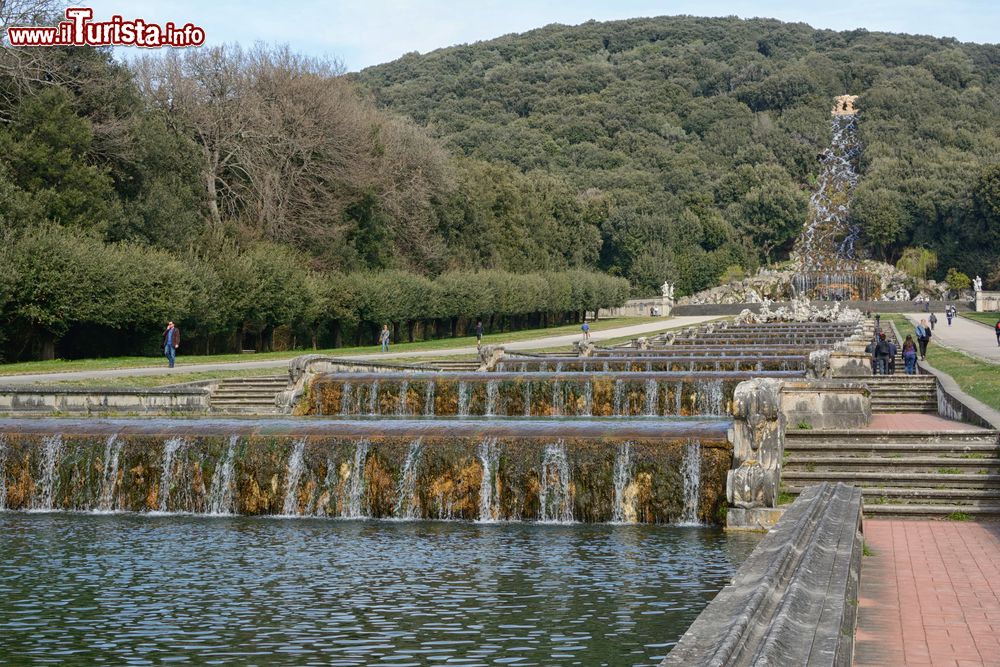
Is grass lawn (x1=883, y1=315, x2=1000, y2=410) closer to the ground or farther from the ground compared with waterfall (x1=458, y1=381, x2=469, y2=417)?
farther from the ground

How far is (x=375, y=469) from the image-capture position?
63.5 ft

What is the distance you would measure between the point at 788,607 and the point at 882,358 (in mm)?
30506

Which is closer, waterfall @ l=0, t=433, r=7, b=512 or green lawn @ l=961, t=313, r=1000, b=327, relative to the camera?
waterfall @ l=0, t=433, r=7, b=512

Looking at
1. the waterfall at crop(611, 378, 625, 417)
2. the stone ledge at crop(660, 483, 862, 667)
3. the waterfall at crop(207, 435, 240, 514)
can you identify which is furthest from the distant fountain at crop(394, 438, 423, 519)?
the waterfall at crop(611, 378, 625, 417)

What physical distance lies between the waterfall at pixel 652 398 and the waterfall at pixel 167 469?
13.7m

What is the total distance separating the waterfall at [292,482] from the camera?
64.0 ft

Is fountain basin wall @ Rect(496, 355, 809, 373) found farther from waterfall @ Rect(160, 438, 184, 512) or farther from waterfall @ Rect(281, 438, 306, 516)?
waterfall @ Rect(160, 438, 184, 512)

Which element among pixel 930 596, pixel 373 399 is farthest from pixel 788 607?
pixel 373 399

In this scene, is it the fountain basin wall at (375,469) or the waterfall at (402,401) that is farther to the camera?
the waterfall at (402,401)

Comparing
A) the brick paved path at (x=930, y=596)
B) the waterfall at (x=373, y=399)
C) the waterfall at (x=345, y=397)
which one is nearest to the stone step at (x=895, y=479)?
the brick paved path at (x=930, y=596)

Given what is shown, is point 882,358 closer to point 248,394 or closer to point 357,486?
point 248,394

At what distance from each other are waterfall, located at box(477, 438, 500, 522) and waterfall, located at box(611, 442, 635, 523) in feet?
5.77

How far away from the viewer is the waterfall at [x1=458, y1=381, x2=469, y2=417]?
3212cm

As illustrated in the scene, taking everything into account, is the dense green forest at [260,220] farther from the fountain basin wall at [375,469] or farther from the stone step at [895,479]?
the stone step at [895,479]
